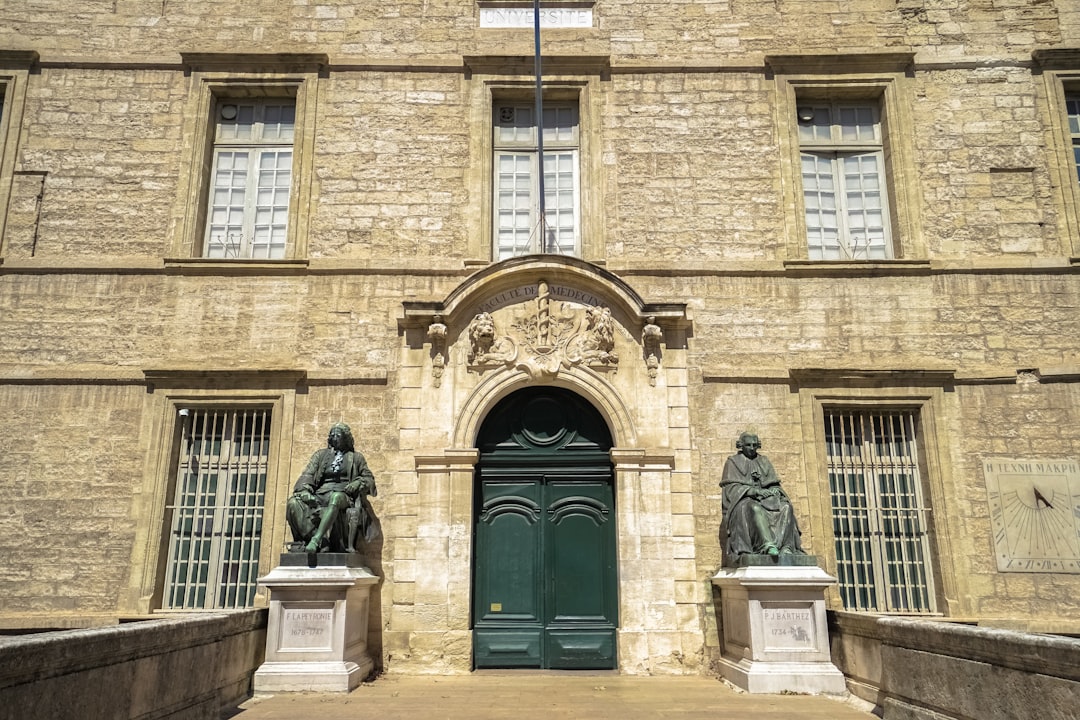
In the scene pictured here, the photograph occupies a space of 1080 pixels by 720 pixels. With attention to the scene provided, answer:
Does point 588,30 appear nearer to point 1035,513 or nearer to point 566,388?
point 566,388

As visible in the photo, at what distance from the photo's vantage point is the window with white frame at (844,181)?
9195mm

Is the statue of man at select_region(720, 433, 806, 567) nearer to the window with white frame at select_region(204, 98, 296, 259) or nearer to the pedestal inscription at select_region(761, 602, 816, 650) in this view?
the pedestal inscription at select_region(761, 602, 816, 650)

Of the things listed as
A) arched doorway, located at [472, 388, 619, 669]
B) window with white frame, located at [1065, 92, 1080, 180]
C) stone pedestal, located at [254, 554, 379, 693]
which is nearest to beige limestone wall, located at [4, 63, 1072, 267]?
window with white frame, located at [1065, 92, 1080, 180]

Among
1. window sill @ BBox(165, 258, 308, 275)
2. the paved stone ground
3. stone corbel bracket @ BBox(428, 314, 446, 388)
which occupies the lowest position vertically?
the paved stone ground

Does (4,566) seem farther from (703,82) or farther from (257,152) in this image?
(703,82)

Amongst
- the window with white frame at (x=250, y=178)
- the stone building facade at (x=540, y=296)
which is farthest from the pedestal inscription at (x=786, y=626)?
the window with white frame at (x=250, y=178)

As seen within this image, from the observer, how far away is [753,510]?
732cm

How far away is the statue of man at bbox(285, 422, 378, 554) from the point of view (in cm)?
721

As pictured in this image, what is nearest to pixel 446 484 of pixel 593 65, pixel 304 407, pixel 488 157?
pixel 304 407

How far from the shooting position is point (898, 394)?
8.42m

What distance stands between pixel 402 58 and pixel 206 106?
7.65 feet

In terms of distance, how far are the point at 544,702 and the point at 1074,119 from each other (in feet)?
29.5

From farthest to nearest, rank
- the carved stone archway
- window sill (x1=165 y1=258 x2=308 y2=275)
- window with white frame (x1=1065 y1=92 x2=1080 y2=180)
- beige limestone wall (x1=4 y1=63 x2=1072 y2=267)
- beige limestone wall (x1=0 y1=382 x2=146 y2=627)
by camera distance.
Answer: window with white frame (x1=1065 y1=92 x2=1080 y2=180) < beige limestone wall (x1=4 y1=63 x2=1072 y2=267) < window sill (x1=165 y1=258 x2=308 y2=275) < beige limestone wall (x1=0 y1=382 x2=146 y2=627) < the carved stone archway

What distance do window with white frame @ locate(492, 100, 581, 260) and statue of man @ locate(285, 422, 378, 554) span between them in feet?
9.39
